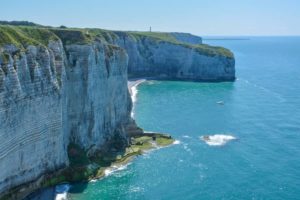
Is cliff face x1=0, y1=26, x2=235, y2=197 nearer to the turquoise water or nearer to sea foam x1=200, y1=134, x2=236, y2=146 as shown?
the turquoise water

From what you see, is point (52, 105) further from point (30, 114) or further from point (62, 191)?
point (62, 191)

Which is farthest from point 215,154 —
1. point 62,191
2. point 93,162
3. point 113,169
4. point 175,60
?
point 175,60

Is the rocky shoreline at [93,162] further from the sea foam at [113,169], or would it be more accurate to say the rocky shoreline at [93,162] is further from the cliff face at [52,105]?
the cliff face at [52,105]

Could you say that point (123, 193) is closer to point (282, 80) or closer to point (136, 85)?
point (136, 85)

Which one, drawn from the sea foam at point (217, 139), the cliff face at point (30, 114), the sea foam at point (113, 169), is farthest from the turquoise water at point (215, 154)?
the cliff face at point (30, 114)

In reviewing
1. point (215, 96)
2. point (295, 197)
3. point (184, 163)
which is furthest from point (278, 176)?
point (215, 96)
